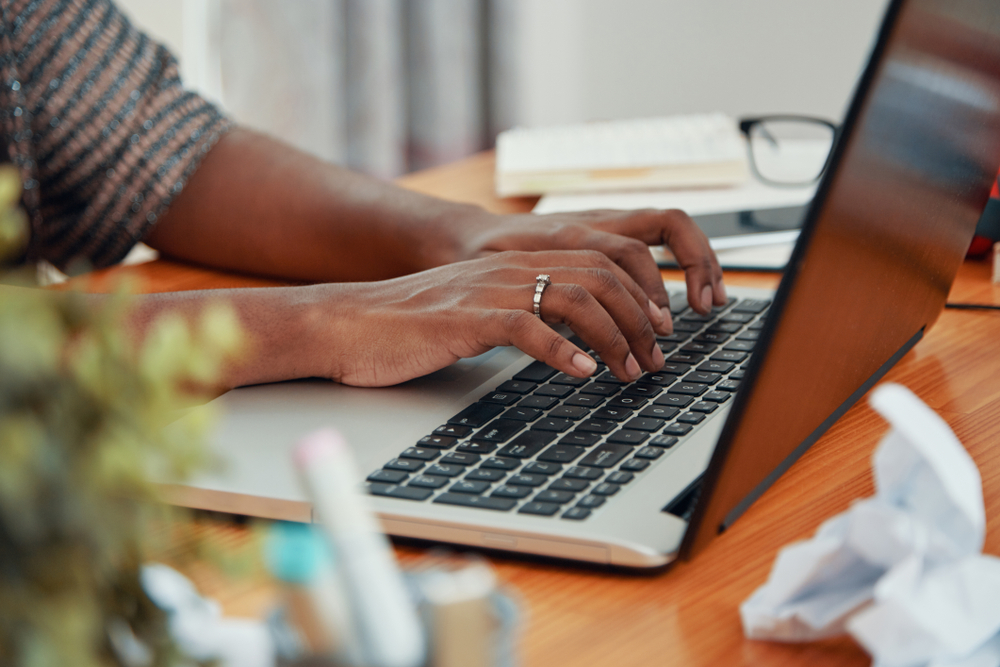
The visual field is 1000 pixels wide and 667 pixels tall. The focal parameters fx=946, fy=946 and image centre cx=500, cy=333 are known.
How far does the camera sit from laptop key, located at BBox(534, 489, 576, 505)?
40cm

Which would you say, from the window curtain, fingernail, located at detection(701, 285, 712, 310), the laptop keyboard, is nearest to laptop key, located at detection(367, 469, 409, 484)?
the laptop keyboard

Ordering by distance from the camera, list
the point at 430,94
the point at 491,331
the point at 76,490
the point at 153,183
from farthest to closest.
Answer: the point at 430,94
the point at 153,183
the point at 491,331
the point at 76,490

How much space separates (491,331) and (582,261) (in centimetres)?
11

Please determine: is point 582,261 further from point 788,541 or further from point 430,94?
point 430,94

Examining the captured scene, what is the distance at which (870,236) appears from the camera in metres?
0.39

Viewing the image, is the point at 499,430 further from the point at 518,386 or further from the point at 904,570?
the point at 904,570

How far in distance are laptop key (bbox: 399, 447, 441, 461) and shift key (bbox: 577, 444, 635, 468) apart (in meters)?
0.07

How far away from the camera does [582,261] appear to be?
2.07ft

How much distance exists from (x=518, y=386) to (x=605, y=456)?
0.38ft

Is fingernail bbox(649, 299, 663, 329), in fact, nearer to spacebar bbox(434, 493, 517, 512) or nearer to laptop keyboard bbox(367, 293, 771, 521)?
laptop keyboard bbox(367, 293, 771, 521)

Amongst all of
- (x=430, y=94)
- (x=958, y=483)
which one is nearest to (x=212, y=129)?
(x=958, y=483)

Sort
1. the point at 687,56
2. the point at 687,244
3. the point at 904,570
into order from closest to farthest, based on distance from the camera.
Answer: the point at 904,570 → the point at 687,244 → the point at 687,56

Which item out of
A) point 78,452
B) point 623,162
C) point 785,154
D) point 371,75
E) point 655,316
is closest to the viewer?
Answer: point 78,452

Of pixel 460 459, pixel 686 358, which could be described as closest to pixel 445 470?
pixel 460 459
